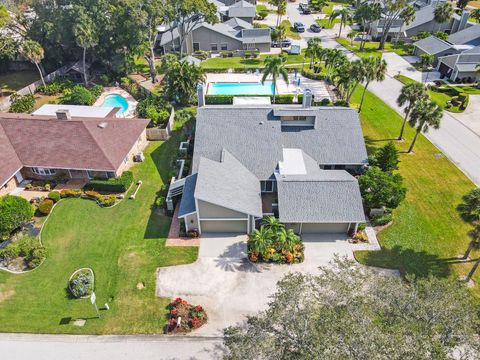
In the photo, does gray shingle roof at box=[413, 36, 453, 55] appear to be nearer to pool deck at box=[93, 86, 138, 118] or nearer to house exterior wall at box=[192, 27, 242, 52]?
house exterior wall at box=[192, 27, 242, 52]

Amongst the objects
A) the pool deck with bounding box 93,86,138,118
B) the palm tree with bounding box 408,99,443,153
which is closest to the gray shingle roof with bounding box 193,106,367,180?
the palm tree with bounding box 408,99,443,153

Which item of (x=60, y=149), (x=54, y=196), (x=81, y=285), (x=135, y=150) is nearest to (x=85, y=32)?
(x=135, y=150)

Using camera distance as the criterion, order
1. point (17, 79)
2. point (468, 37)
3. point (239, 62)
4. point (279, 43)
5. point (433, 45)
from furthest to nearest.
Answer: point (279, 43) < point (239, 62) < point (433, 45) < point (468, 37) < point (17, 79)

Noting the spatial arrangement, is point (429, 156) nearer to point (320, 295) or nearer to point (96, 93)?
point (320, 295)

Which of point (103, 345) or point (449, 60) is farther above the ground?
point (449, 60)

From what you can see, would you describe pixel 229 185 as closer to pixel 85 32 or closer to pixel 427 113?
pixel 427 113

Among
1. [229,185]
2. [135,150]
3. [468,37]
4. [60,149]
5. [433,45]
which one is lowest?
[135,150]

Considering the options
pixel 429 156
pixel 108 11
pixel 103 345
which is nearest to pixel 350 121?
pixel 429 156
